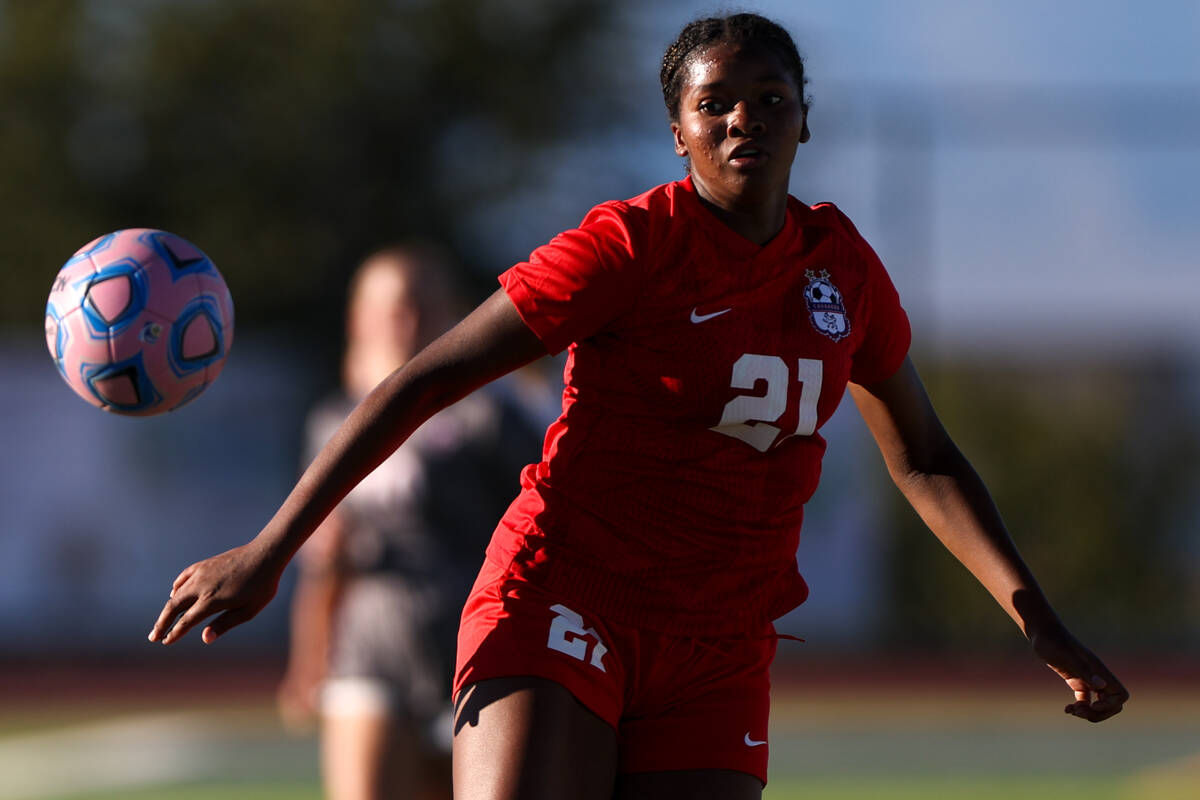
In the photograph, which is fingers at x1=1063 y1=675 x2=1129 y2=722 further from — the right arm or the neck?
the right arm

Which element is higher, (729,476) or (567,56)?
(567,56)

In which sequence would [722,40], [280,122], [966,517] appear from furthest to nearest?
[280,122], [966,517], [722,40]

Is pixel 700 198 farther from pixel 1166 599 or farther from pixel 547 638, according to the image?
pixel 1166 599

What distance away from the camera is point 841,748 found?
1219 centimetres

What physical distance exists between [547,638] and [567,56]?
2515 centimetres

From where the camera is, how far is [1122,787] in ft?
33.0

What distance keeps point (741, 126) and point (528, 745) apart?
1.30 meters

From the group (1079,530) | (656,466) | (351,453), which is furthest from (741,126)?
(1079,530)

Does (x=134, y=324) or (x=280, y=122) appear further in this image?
(x=280, y=122)

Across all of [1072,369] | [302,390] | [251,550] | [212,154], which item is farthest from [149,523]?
[251,550]

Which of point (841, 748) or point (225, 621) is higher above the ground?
point (841, 748)

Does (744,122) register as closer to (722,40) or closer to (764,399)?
(722,40)

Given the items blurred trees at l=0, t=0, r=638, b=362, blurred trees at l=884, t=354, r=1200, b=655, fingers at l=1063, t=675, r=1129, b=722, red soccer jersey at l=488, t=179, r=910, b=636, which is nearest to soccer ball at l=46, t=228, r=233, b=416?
red soccer jersey at l=488, t=179, r=910, b=636

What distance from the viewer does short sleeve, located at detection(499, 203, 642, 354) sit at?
3.23m
